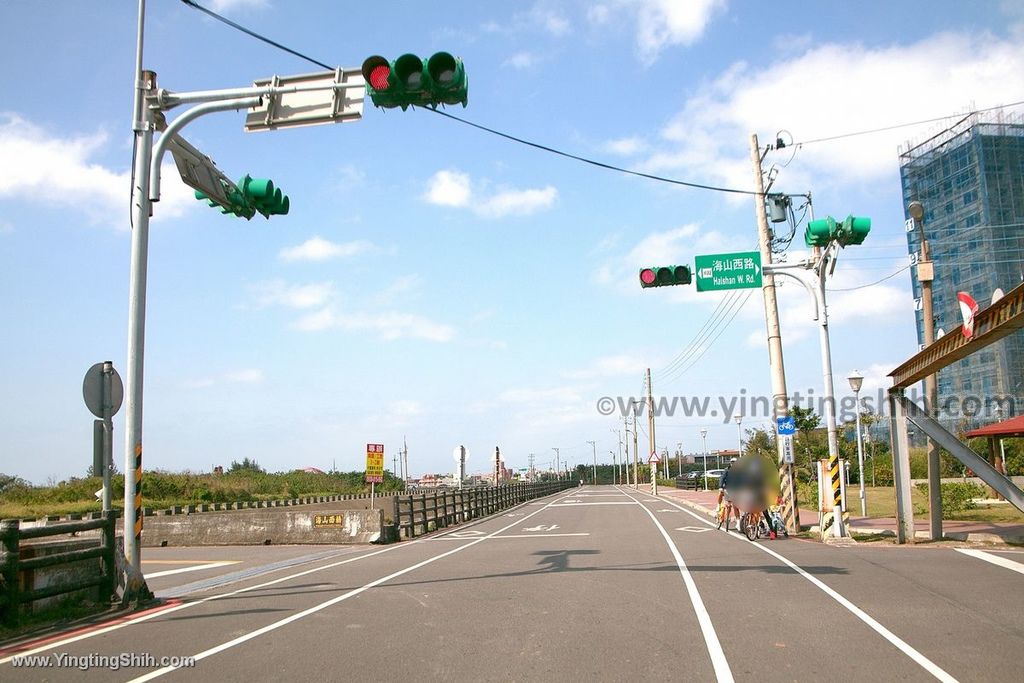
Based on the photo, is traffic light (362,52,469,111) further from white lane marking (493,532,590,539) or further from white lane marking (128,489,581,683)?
white lane marking (493,532,590,539)

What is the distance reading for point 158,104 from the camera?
11062mm

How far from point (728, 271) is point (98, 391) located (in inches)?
579

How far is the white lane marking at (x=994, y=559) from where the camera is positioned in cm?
1242

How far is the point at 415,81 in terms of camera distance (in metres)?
8.29

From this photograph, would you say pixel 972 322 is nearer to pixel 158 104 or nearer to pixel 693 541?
pixel 693 541

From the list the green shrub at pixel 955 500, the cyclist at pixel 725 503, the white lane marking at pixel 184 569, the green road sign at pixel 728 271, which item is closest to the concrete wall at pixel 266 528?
the white lane marking at pixel 184 569

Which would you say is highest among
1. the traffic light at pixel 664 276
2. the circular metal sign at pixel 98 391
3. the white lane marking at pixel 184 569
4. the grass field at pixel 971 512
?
the traffic light at pixel 664 276

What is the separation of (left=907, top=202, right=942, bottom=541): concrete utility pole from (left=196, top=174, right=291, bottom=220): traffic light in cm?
1399

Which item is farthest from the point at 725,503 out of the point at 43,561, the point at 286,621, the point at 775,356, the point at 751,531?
the point at 43,561

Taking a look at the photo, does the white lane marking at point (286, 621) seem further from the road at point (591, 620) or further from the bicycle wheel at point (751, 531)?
the bicycle wheel at point (751, 531)

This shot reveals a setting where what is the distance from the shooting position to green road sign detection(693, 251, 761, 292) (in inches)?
756

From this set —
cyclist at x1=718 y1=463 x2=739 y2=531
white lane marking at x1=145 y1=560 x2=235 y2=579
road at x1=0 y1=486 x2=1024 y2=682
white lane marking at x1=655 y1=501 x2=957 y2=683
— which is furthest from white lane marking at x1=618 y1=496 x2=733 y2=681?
white lane marking at x1=145 y1=560 x2=235 y2=579

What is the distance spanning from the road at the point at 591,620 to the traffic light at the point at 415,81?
5.60 meters

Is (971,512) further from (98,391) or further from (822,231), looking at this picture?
(98,391)
